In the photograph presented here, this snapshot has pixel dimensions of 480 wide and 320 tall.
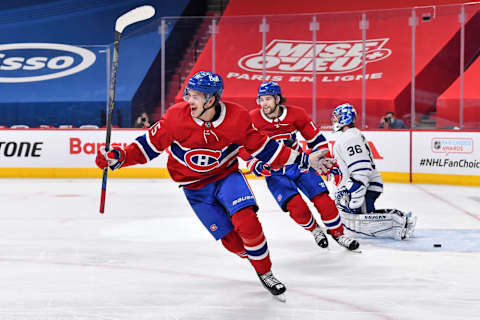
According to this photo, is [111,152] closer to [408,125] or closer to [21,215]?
[21,215]

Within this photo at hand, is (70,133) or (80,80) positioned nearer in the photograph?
(70,133)

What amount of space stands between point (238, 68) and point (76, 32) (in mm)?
6387

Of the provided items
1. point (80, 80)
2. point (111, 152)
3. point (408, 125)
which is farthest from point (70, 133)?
point (111, 152)

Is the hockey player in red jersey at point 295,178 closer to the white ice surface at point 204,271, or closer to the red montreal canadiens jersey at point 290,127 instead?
the red montreal canadiens jersey at point 290,127

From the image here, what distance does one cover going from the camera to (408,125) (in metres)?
10.3

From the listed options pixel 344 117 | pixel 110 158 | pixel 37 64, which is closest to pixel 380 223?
pixel 344 117

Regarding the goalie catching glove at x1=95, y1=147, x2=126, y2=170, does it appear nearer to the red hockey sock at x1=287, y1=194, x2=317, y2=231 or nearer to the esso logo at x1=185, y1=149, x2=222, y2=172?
the esso logo at x1=185, y1=149, x2=222, y2=172

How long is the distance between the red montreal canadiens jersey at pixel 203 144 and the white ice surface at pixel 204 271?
692mm

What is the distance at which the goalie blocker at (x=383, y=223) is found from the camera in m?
5.11

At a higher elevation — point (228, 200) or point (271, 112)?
point (271, 112)

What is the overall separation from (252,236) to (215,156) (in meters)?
0.48

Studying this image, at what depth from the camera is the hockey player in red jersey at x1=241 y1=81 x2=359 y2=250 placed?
4.77 m

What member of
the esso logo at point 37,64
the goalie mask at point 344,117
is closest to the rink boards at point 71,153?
the esso logo at point 37,64

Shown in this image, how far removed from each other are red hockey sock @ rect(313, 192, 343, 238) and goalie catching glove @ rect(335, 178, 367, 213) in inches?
9.3
